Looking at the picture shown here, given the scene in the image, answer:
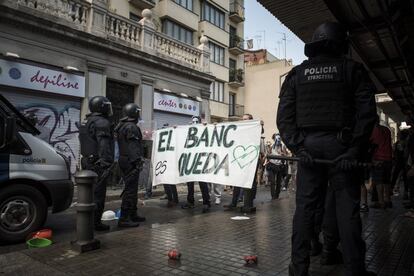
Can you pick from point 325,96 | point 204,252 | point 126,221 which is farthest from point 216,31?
point 325,96

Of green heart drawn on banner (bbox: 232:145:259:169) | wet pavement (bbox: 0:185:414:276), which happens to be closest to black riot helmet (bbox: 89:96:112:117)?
wet pavement (bbox: 0:185:414:276)

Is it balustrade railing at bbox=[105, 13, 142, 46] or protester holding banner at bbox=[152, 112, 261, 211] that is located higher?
balustrade railing at bbox=[105, 13, 142, 46]

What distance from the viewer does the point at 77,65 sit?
1370 cm

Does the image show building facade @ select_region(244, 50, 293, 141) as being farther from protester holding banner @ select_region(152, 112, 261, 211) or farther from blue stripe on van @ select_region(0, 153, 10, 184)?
blue stripe on van @ select_region(0, 153, 10, 184)

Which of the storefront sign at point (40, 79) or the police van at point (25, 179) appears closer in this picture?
the police van at point (25, 179)

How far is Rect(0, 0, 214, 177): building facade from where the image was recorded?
1201cm

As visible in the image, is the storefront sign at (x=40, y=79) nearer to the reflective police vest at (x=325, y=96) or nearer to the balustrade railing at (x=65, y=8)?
the balustrade railing at (x=65, y=8)

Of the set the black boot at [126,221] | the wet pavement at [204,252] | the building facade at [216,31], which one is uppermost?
the building facade at [216,31]

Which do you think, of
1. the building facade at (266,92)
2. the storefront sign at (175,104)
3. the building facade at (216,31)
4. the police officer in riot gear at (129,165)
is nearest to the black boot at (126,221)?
the police officer in riot gear at (129,165)

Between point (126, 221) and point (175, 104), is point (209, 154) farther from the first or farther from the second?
point (175, 104)

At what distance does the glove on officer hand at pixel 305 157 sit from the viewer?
3.23m

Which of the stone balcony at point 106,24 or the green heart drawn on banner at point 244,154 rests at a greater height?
the stone balcony at point 106,24

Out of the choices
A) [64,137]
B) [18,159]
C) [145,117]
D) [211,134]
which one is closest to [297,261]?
[18,159]

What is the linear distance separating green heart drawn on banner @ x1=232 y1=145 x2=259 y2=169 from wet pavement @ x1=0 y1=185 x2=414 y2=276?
4.21ft
